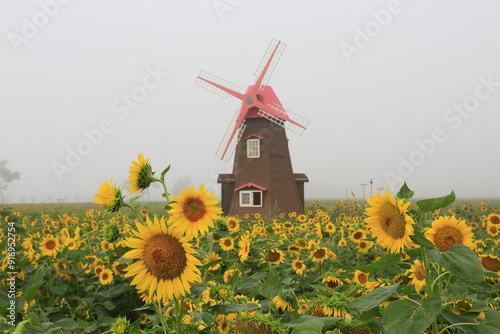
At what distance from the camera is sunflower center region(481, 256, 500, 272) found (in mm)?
2570

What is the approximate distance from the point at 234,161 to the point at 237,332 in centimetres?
Answer: 1670

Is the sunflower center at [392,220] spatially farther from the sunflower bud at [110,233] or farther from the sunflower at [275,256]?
the sunflower at [275,256]

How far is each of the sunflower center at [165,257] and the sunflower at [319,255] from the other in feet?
7.93

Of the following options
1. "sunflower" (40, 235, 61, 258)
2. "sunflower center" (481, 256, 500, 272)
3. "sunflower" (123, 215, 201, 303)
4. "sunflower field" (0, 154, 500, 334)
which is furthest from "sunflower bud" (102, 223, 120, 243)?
"sunflower center" (481, 256, 500, 272)

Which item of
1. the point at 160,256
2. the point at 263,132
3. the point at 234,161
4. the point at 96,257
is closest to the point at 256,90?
the point at 263,132

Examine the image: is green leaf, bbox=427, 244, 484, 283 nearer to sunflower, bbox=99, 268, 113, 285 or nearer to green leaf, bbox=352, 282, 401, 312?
green leaf, bbox=352, 282, 401, 312

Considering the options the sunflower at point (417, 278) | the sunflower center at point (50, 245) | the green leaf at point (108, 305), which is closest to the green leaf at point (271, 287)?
the sunflower at point (417, 278)

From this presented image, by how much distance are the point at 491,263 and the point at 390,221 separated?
167 centimetres

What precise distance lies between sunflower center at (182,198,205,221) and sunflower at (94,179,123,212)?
0.35 m

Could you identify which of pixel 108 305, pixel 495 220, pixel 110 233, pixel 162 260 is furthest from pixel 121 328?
pixel 495 220

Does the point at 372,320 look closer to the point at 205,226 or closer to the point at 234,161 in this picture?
the point at 205,226

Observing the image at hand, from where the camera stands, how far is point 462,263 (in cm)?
113

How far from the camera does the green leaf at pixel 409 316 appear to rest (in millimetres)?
1034

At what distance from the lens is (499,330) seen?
112 centimetres
